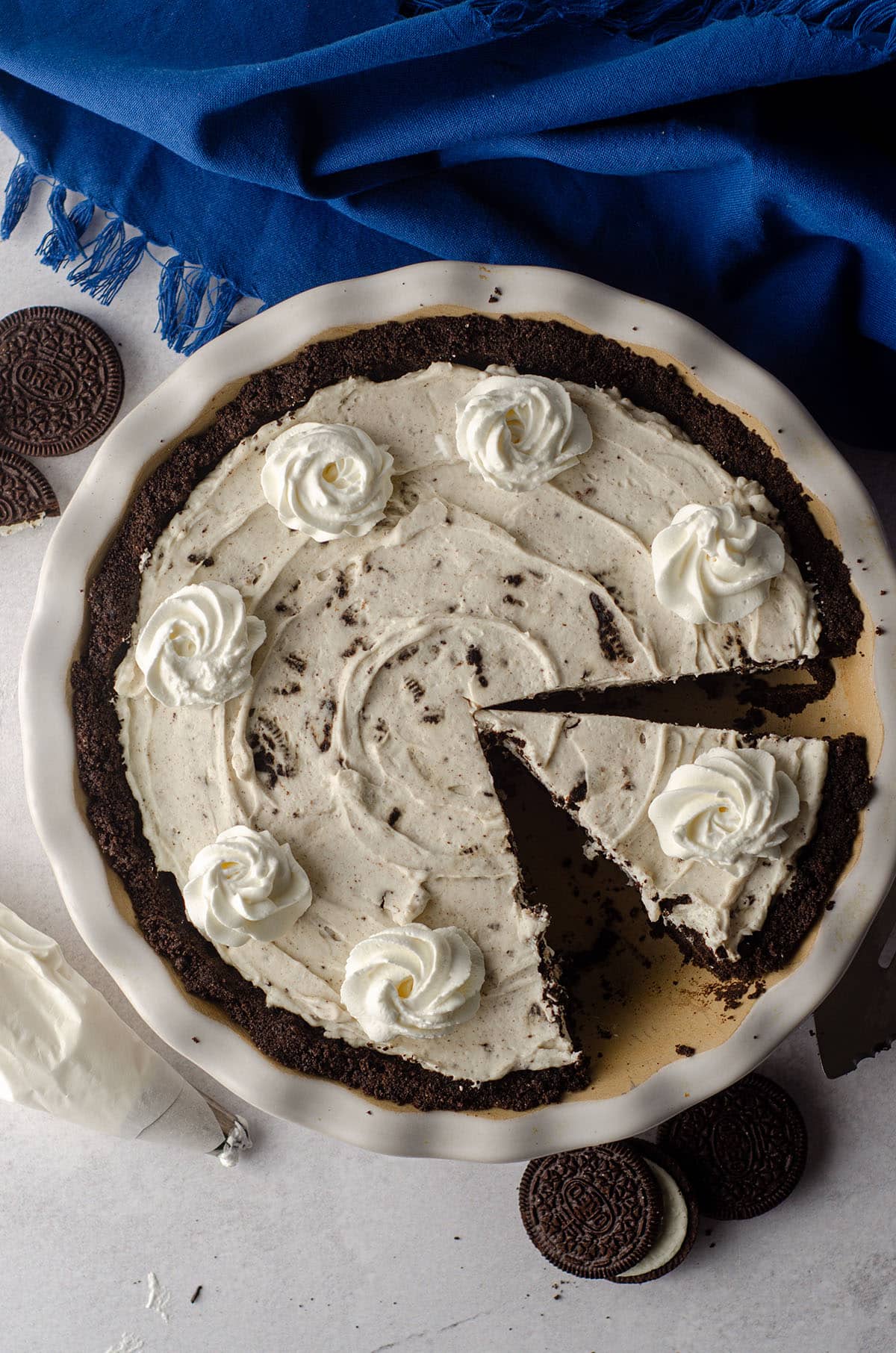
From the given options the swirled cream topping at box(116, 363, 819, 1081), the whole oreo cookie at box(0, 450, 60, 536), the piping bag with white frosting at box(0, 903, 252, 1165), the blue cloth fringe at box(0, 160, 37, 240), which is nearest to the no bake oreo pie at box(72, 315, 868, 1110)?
the swirled cream topping at box(116, 363, 819, 1081)

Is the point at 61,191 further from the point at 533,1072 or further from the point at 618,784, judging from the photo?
the point at 533,1072

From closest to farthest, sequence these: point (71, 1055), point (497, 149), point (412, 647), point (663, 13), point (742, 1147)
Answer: point (663, 13)
point (412, 647)
point (497, 149)
point (71, 1055)
point (742, 1147)

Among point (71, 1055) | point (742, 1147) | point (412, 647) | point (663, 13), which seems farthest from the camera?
point (742, 1147)

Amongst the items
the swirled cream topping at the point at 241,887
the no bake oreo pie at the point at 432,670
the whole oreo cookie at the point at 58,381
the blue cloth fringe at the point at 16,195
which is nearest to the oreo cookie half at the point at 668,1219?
the no bake oreo pie at the point at 432,670

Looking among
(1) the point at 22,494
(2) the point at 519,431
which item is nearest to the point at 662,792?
(2) the point at 519,431

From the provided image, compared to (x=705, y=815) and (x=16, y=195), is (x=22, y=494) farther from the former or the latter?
(x=705, y=815)

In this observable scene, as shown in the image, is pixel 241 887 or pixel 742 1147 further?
pixel 742 1147

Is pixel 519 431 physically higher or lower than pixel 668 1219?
higher

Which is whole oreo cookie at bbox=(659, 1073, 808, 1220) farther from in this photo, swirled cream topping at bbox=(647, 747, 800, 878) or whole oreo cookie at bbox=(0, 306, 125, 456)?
whole oreo cookie at bbox=(0, 306, 125, 456)

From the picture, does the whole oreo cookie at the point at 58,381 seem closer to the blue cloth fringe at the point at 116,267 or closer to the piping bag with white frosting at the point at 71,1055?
the blue cloth fringe at the point at 116,267
